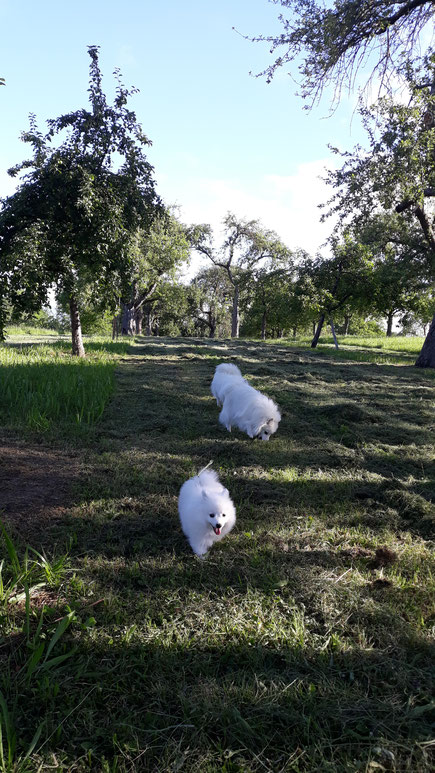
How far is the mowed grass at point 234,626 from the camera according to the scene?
157 cm

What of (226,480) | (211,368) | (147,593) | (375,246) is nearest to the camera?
(147,593)

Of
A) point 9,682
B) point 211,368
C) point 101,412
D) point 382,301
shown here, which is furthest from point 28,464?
point 382,301

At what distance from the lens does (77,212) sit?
10461 millimetres

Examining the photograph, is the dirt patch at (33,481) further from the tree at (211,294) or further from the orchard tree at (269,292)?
the tree at (211,294)

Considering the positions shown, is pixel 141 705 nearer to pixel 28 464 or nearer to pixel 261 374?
pixel 28 464

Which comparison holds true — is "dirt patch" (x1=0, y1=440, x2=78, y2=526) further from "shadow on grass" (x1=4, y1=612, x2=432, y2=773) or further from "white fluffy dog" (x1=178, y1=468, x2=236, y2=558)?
"shadow on grass" (x1=4, y1=612, x2=432, y2=773)

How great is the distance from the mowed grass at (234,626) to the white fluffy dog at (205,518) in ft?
0.43

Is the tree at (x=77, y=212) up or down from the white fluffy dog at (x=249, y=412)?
up

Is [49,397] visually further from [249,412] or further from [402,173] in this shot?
[402,173]

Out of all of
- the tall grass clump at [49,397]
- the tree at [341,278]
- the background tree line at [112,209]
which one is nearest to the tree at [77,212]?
the background tree line at [112,209]

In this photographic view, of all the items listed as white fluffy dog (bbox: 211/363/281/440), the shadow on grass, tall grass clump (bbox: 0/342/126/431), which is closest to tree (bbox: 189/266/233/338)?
tall grass clump (bbox: 0/342/126/431)

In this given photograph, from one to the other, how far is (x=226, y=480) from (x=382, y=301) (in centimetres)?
2086

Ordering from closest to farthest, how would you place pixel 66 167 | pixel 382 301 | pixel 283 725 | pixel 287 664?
pixel 283 725 < pixel 287 664 < pixel 66 167 < pixel 382 301

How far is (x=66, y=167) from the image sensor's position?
35.0 ft
